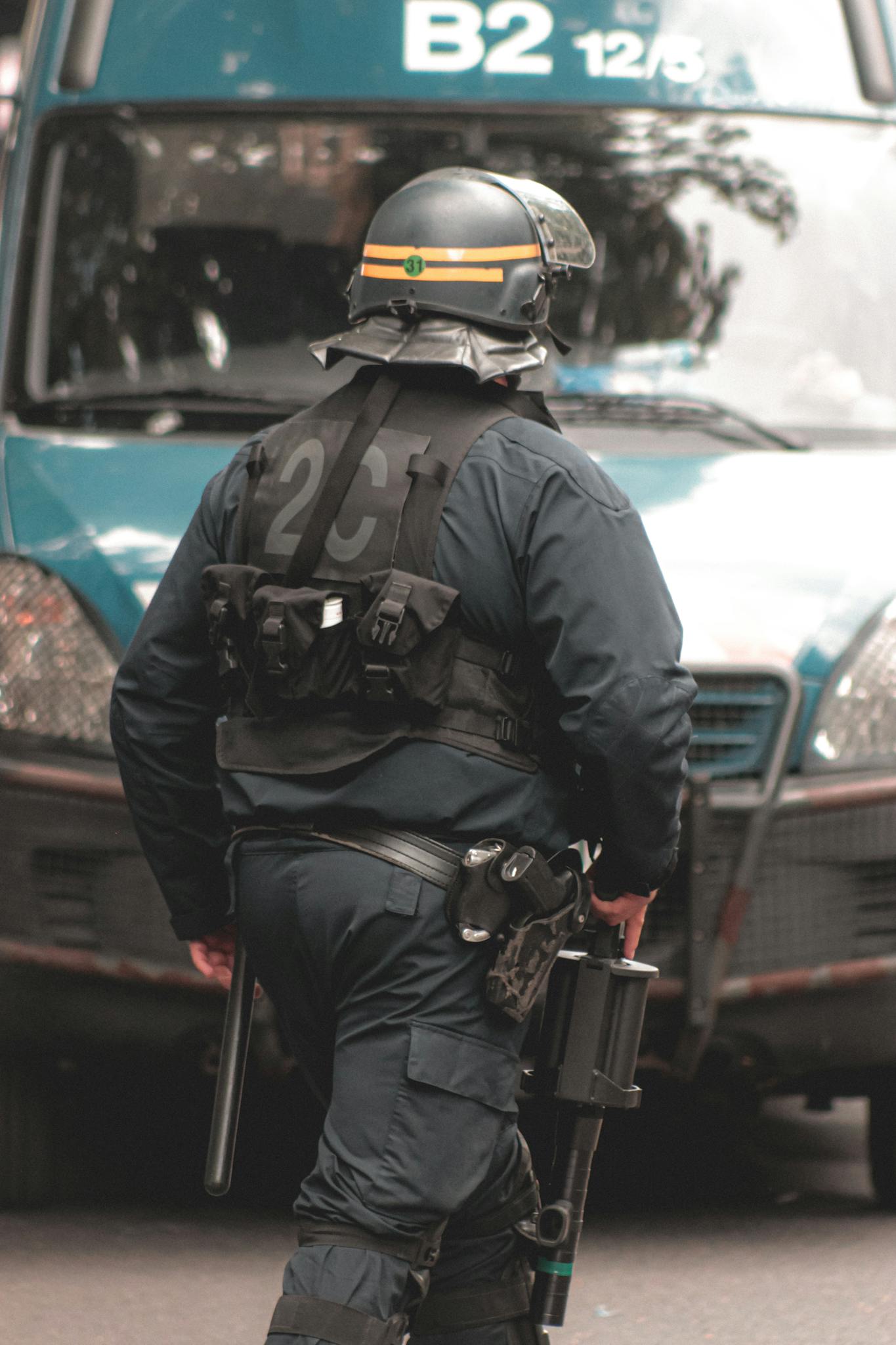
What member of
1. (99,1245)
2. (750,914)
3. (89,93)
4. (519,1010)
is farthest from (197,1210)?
(89,93)

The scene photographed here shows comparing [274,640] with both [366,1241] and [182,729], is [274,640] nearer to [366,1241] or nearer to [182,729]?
[182,729]

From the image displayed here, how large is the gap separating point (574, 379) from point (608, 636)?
90.6 inches

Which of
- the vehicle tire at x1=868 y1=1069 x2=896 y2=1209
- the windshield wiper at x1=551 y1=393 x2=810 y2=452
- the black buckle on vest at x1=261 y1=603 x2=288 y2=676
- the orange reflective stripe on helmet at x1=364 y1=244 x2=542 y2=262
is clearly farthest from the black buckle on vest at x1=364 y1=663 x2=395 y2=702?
the vehicle tire at x1=868 y1=1069 x2=896 y2=1209

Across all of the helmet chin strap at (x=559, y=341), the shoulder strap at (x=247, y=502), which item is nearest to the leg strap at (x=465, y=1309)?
the shoulder strap at (x=247, y=502)

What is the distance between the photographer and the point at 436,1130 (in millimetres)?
3182

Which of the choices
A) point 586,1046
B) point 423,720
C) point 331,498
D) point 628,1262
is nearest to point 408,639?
point 423,720

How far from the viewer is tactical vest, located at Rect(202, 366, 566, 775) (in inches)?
127

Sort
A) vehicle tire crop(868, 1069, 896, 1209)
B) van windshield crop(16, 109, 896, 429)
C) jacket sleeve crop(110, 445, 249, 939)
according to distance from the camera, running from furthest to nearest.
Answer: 1. van windshield crop(16, 109, 896, 429)
2. vehicle tire crop(868, 1069, 896, 1209)
3. jacket sleeve crop(110, 445, 249, 939)

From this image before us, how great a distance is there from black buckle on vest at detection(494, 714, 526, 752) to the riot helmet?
1.91ft

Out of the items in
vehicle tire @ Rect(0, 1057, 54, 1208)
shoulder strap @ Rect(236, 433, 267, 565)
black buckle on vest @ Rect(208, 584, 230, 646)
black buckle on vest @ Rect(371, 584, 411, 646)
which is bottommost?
vehicle tire @ Rect(0, 1057, 54, 1208)

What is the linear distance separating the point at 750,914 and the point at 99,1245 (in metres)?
1.61

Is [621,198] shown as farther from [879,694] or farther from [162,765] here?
[162,765]

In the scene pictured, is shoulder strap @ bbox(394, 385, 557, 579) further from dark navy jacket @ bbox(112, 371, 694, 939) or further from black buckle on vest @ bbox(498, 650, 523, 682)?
black buckle on vest @ bbox(498, 650, 523, 682)

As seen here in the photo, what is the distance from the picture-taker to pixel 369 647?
3201mm
